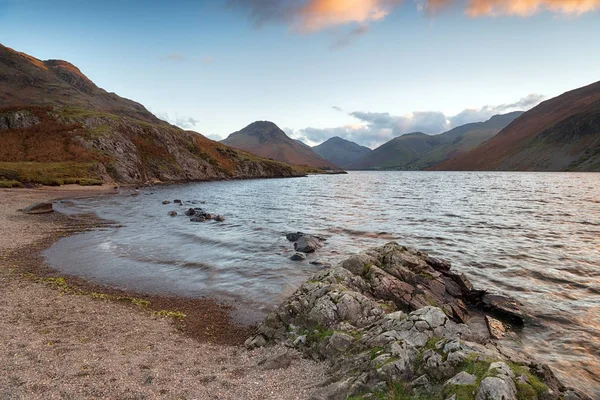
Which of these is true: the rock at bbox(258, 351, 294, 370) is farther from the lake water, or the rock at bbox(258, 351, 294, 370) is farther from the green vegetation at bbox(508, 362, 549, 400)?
the green vegetation at bbox(508, 362, 549, 400)

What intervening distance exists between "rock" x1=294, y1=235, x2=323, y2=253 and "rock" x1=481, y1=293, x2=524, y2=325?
1543cm

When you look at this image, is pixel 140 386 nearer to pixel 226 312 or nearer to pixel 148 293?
pixel 226 312

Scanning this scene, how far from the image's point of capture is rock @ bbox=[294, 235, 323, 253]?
3077 cm

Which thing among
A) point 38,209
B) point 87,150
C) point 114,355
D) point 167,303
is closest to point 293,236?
point 167,303

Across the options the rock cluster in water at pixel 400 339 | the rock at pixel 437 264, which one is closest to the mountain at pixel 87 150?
the rock cluster in water at pixel 400 339

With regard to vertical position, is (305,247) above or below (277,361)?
below

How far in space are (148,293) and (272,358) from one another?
38.4 ft

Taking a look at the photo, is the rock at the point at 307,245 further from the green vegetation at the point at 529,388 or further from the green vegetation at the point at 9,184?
the green vegetation at the point at 9,184

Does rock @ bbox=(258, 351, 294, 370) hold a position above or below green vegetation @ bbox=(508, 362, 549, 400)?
below

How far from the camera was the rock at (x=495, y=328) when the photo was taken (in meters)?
15.6

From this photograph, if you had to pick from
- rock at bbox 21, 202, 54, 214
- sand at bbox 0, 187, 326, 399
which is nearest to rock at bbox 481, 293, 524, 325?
sand at bbox 0, 187, 326, 399

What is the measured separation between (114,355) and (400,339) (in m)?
10.2

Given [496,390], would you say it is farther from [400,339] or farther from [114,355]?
[114,355]

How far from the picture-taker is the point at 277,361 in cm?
1154
